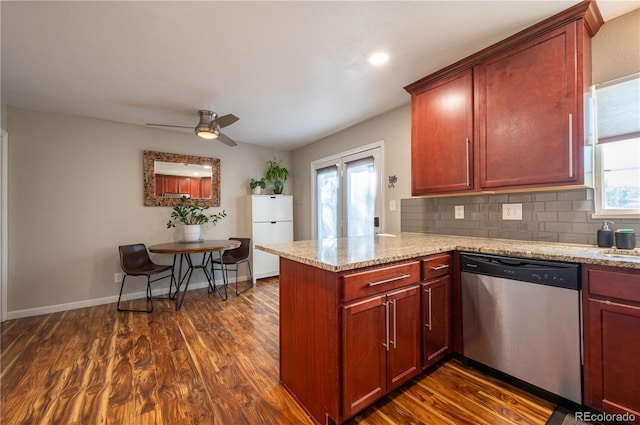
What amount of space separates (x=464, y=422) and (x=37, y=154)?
4664 millimetres

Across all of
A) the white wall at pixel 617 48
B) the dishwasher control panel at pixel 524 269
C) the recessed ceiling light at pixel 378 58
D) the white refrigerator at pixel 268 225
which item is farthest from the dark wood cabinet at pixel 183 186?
the white wall at pixel 617 48

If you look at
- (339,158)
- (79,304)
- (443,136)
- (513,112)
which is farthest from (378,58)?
(79,304)

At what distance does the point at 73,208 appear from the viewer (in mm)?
3166

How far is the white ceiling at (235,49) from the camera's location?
1.57 meters

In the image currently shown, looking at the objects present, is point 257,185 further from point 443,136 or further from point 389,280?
point 389,280

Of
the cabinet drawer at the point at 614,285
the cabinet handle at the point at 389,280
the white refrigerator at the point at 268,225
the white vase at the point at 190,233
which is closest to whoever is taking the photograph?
the cabinet drawer at the point at 614,285

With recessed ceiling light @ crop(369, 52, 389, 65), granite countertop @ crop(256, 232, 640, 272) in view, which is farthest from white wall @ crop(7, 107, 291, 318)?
recessed ceiling light @ crop(369, 52, 389, 65)

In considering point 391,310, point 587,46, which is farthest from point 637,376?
point 587,46

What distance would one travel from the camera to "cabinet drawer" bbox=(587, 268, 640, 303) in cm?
123

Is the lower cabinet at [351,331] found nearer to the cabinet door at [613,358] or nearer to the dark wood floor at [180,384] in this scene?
the dark wood floor at [180,384]

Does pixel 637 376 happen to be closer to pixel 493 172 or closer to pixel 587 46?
pixel 493 172

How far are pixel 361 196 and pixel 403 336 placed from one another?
2216 mm

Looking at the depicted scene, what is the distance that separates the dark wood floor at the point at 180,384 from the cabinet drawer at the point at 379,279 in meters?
0.71

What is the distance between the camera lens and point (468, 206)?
2.39 m
